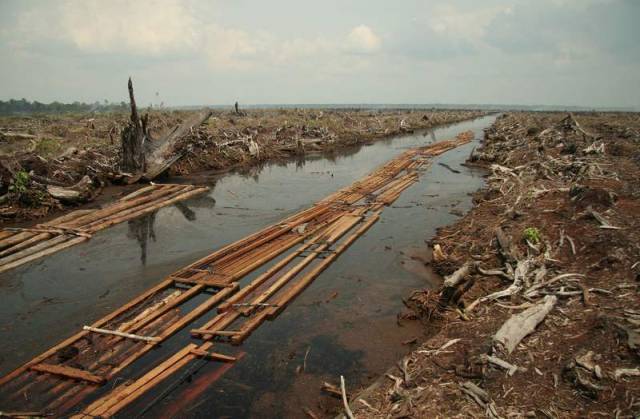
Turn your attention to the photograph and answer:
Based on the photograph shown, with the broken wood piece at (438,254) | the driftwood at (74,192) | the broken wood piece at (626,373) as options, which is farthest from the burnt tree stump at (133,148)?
the broken wood piece at (626,373)

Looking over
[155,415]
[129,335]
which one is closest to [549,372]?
[155,415]

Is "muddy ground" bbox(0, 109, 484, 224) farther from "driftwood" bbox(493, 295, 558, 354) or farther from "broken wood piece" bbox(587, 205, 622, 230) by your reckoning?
"broken wood piece" bbox(587, 205, 622, 230)

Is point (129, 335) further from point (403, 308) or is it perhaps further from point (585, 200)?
point (585, 200)

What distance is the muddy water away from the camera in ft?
15.5

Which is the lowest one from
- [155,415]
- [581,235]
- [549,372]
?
[155,415]

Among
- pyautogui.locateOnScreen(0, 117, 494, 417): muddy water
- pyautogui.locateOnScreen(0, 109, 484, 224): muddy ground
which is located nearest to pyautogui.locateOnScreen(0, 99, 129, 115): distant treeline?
pyautogui.locateOnScreen(0, 109, 484, 224): muddy ground

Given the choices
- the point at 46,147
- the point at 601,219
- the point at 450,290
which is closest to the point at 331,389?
the point at 450,290

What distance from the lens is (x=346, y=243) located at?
9.51m

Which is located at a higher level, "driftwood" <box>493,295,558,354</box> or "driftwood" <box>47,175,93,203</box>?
"driftwood" <box>47,175,93,203</box>

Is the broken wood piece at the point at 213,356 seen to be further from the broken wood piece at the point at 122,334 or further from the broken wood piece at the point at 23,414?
the broken wood piece at the point at 23,414

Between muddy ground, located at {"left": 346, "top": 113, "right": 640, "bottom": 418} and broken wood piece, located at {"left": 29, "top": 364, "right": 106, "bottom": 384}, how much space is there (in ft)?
10.4

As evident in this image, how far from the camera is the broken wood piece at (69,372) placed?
471 centimetres

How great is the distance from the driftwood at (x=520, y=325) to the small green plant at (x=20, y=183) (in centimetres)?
1360

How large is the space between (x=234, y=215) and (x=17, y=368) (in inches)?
301
